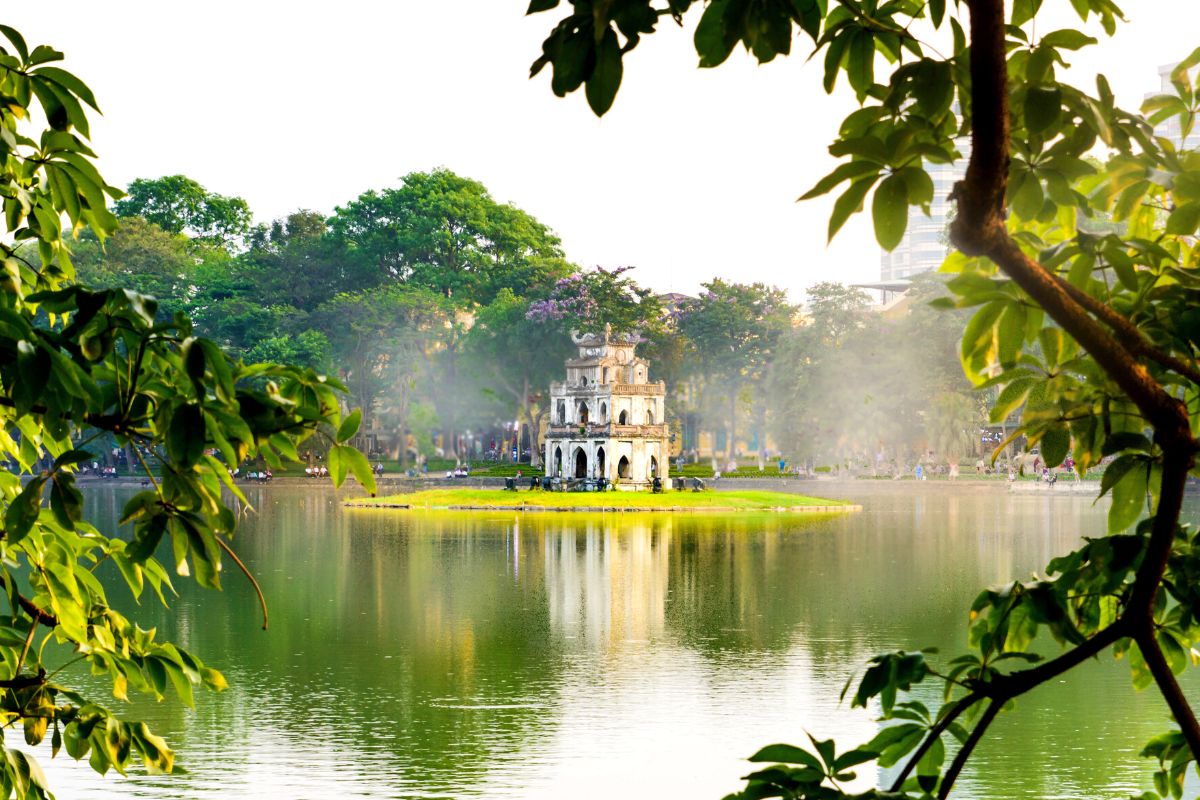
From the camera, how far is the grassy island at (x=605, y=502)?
3708 cm

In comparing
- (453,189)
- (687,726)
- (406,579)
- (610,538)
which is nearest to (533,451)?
(453,189)

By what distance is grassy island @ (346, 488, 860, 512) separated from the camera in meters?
37.1

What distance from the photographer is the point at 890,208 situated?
1.45 meters

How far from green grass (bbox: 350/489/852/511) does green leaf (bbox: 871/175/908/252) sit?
1388 inches

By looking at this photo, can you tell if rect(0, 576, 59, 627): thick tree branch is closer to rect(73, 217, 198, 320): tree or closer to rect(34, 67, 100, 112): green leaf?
rect(34, 67, 100, 112): green leaf

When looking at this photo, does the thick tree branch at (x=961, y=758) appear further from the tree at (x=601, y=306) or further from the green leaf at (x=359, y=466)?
the tree at (x=601, y=306)

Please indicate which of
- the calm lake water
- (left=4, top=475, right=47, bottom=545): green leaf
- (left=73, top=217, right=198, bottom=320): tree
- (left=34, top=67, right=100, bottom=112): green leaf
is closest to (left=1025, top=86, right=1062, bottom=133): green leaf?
(left=4, top=475, right=47, bottom=545): green leaf

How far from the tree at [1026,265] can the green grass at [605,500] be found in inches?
1370

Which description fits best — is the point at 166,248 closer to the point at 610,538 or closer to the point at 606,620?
the point at 610,538

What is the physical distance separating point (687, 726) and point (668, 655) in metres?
3.27

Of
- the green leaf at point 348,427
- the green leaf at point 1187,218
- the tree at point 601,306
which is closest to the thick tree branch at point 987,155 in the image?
the green leaf at point 1187,218

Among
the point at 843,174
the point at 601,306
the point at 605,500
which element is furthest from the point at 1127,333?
the point at 601,306

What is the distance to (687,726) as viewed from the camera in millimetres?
11734

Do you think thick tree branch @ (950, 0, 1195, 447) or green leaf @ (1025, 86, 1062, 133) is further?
green leaf @ (1025, 86, 1062, 133)
